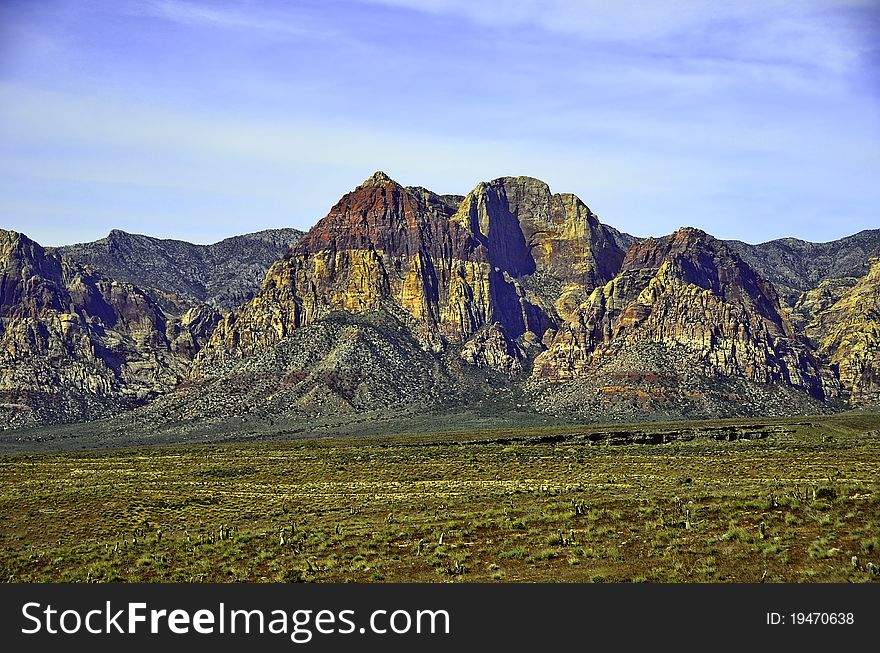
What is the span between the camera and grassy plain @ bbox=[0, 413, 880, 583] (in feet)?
120

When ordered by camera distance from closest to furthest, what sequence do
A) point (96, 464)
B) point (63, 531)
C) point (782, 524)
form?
point (782, 524) → point (63, 531) → point (96, 464)

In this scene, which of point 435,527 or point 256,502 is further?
point 256,502

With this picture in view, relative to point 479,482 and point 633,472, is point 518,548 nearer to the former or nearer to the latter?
point 479,482

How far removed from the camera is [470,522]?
47781mm

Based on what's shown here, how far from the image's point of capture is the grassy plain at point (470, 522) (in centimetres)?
3662

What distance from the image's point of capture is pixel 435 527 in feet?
155
